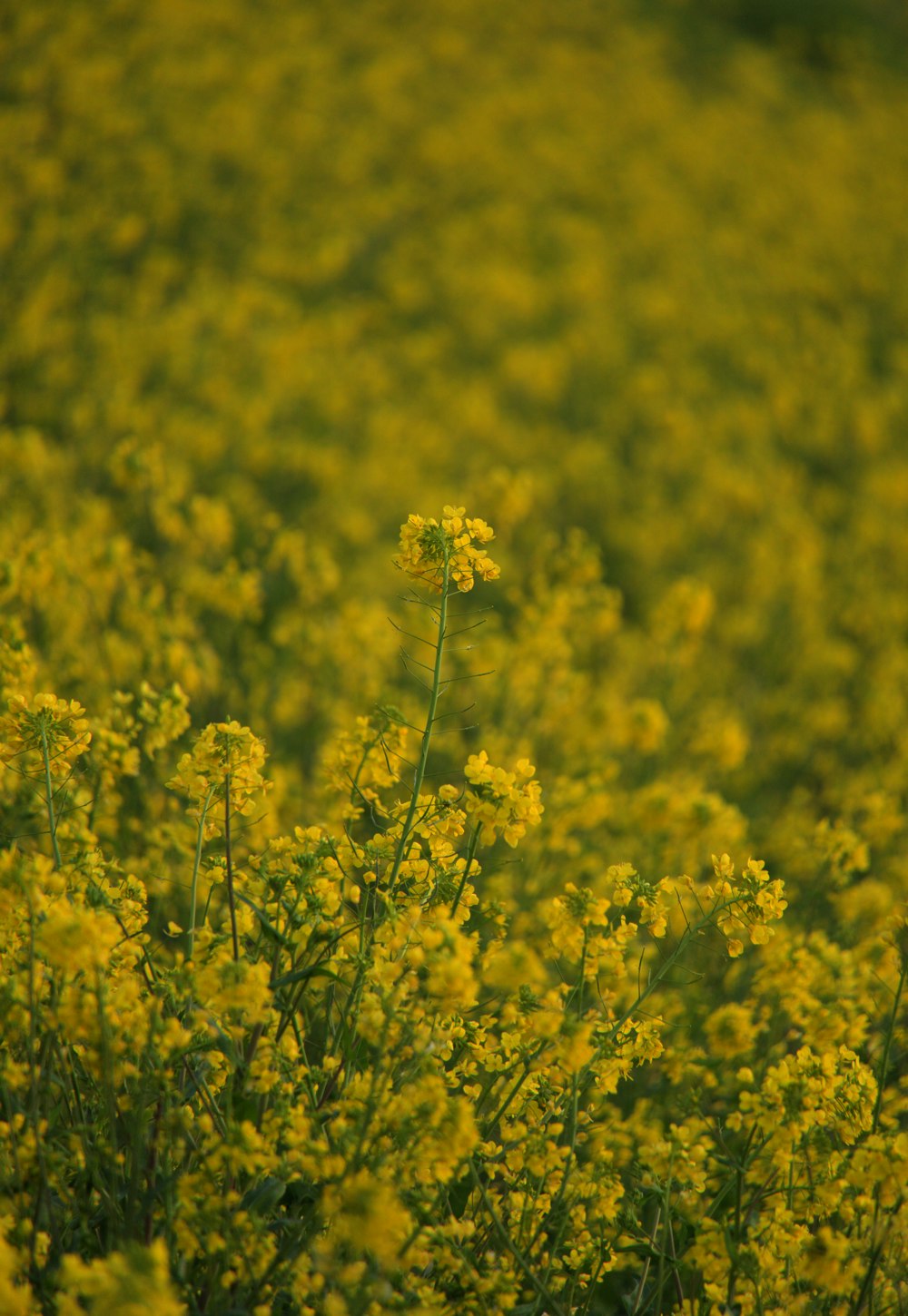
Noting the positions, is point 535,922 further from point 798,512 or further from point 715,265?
point 715,265

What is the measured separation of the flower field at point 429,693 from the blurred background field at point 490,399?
0.22ft

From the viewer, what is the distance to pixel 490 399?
442 inches

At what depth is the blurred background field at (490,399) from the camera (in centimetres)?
521

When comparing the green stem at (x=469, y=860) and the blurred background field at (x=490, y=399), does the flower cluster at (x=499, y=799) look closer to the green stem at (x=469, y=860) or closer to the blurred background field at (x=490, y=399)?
the green stem at (x=469, y=860)

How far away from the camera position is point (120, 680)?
189 inches

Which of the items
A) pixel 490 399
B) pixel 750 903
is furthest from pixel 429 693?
pixel 490 399

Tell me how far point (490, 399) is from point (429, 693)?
22.8 ft

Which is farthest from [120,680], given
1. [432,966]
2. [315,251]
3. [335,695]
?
[315,251]

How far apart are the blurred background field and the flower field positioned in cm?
7

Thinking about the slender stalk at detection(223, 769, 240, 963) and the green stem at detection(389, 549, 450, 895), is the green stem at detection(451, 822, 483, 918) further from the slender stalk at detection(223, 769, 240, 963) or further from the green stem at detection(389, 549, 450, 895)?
the slender stalk at detection(223, 769, 240, 963)

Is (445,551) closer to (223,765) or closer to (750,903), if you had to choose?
(223,765)

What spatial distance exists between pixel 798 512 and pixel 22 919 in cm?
1021

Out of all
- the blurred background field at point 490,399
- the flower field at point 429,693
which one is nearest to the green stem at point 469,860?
the flower field at point 429,693

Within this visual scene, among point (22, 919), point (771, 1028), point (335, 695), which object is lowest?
point (335, 695)
